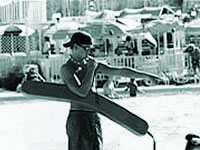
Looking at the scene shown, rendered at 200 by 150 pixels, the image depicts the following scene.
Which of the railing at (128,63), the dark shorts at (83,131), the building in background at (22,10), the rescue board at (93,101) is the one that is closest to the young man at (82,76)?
the dark shorts at (83,131)

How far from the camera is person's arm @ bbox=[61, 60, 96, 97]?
259cm

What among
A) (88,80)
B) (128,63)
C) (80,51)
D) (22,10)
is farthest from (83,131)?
(22,10)

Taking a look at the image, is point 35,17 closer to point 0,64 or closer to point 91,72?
point 0,64

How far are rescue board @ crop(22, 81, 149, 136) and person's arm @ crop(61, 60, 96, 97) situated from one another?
1.4 inches

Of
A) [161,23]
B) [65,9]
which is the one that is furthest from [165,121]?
[65,9]

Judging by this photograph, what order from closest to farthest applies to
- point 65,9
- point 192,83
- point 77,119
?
1. point 77,119
2. point 192,83
3. point 65,9

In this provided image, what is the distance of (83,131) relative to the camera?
283 centimetres

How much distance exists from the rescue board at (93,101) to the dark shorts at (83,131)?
19cm

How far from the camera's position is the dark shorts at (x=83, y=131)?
2.82 metres

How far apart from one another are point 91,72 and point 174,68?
15.9 m

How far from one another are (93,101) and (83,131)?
0.30 m

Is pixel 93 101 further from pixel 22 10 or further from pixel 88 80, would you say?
pixel 22 10

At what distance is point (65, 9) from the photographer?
3112 centimetres

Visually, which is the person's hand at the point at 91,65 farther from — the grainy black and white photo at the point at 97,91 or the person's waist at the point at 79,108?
the person's waist at the point at 79,108
